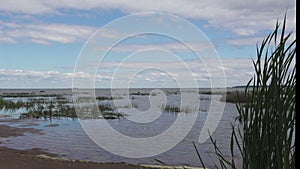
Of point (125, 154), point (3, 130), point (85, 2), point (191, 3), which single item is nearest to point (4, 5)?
point (85, 2)

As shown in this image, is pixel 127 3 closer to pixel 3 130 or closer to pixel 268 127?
pixel 268 127

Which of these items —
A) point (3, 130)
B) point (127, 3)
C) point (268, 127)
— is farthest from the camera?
point (3, 130)

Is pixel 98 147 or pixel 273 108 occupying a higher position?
pixel 273 108

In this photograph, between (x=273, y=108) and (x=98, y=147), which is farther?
(x=98, y=147)

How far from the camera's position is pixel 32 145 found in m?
7.17

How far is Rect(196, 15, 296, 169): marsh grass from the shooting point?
32.4 inches

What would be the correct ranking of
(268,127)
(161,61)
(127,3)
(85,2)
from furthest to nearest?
(85,2) < (127,3) < (161,61) < (268,127)

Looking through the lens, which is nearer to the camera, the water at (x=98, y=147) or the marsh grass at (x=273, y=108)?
the marsh grass at (x=273, y=108)

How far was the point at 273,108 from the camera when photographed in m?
0.85

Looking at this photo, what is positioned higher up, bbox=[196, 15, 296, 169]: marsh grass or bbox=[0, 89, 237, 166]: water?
bbox=[196, 15, 296, 169]: marsh grass

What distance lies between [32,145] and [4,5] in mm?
3271

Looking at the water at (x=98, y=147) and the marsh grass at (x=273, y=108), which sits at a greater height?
the marsh grass at (x=273, y=108)

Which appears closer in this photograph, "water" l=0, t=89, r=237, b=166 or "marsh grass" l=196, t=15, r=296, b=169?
"marsh grass" l=196, t=15, r=296, b=169

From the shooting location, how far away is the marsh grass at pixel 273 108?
32.4 inches
